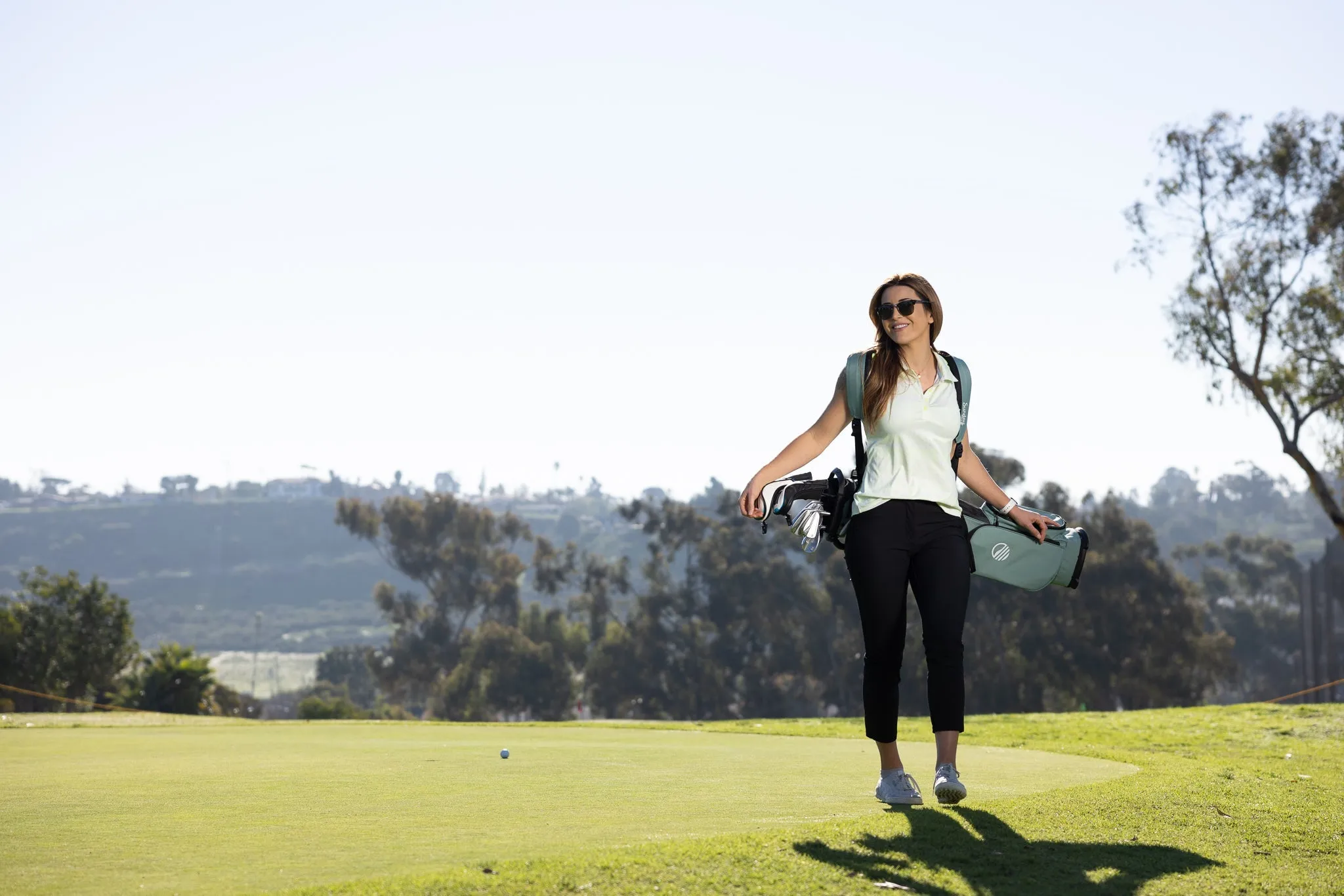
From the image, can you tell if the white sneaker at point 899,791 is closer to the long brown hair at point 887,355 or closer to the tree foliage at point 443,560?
the long brown hair at point 887,355

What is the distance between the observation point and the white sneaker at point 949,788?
472 cm

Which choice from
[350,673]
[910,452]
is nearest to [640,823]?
[910,452]

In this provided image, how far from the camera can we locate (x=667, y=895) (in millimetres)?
3096

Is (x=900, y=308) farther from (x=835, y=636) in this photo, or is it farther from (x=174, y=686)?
(x=835, y=636)

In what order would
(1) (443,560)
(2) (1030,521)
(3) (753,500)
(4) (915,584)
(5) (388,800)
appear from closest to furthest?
1. (5) (388,800)
2. (3) (753,500)
3. (4) (915,584)
4. (2) (1030,521)
5. (1) (443,560)

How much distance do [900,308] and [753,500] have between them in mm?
949

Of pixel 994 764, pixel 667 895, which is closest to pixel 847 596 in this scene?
pixel 994 764

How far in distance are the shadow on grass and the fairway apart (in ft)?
1.40

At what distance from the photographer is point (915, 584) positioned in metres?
5.06

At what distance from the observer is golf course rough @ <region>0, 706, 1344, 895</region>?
3.33m

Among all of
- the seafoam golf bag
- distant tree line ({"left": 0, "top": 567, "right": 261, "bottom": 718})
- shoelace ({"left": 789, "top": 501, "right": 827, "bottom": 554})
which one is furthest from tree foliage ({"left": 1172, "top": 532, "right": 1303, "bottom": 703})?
shoelace ({"left": 789, "top": 501, "right": 827, "bottom": 554})

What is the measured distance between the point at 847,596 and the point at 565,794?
144ft

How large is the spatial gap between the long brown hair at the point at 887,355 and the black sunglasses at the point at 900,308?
0.06 ft

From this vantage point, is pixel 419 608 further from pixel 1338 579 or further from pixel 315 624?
pixel 315 624
